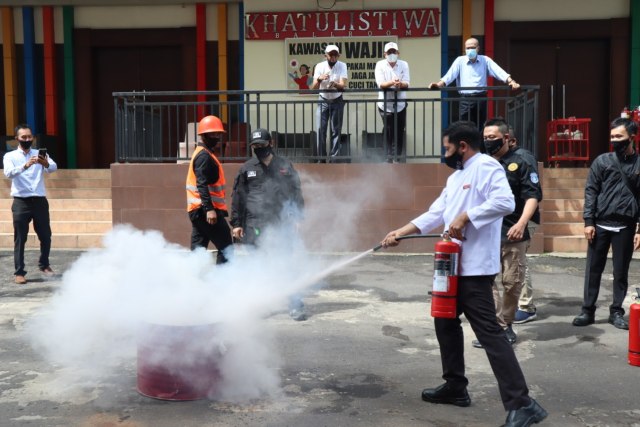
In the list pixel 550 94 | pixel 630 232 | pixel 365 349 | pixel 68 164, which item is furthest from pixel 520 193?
pixel 68 164

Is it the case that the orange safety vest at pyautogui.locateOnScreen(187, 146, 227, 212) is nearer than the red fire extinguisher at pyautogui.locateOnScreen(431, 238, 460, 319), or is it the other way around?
the red fire extinguisher at pyautogui.locateOnScreen(431, 238, 460, 319)

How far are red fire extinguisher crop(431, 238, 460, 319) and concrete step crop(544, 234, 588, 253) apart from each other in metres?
7.09

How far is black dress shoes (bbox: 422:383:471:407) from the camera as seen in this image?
4.57m

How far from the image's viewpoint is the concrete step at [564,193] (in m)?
11.8

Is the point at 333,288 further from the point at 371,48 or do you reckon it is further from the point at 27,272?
the point at 371,48

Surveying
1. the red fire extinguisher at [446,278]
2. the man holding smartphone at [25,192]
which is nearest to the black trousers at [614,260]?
the red fire extinguisher at [446,278]

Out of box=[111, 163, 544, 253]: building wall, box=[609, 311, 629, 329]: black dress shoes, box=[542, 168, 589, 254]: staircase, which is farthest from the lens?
box=[542, 168, 589, 254]: staircase

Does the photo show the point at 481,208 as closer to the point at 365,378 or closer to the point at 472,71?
the point at 365,378

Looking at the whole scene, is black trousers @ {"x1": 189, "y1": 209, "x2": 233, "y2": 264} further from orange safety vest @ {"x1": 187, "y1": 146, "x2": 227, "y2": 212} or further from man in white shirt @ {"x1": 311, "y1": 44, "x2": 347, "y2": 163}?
man in white shirt @ {"x1": 311, "y1": 44, "x2": 347, "y2": 163}

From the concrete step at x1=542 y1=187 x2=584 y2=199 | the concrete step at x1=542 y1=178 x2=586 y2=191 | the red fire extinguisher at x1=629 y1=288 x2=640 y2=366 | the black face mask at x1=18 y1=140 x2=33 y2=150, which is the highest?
the black face mask at x1=18 y1=140 x2=33 y2=150

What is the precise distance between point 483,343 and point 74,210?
9648 mm

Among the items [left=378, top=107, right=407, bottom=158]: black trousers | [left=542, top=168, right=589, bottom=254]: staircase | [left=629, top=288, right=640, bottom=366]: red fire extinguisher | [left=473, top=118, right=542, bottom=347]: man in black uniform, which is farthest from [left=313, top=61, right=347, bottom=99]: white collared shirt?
[left=629, top=288, right=640, bottom=366]: red fire extinguisher

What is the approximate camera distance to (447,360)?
456 cm

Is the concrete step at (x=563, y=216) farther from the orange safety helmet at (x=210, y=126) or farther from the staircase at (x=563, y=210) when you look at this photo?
the orange safety helmet at (x=210, y=126)
